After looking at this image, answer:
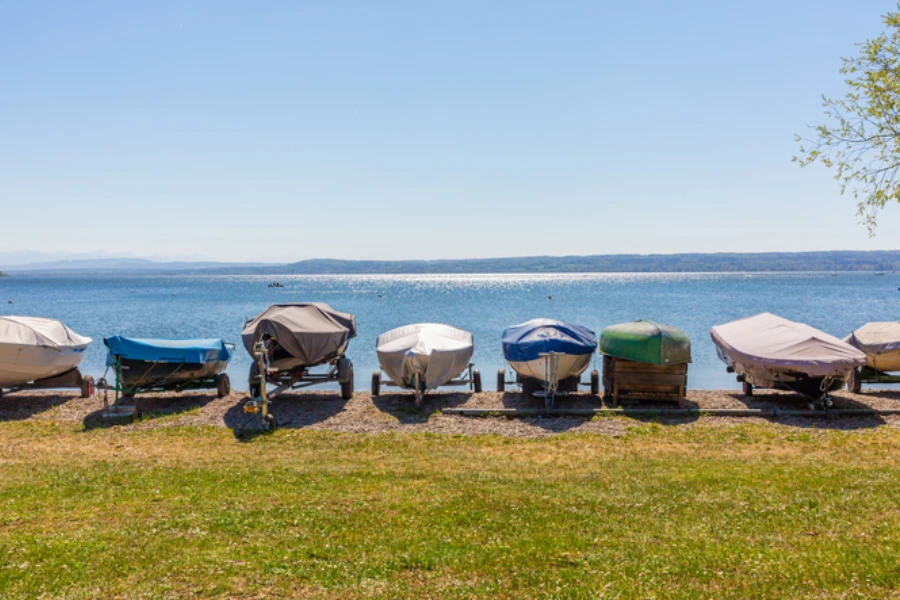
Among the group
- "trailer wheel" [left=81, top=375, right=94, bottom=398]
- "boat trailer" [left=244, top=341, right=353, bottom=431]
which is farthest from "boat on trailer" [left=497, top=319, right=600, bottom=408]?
"trailer wheel" [left=81, top=375, right=94, bottom=398]

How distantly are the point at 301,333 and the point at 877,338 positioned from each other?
18.8m

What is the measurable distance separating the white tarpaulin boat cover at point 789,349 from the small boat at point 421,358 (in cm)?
869

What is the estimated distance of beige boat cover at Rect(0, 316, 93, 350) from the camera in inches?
787

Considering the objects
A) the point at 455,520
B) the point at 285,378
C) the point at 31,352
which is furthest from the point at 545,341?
the point at 31,352

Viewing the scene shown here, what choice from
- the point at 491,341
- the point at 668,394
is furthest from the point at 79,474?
the point at 491,341

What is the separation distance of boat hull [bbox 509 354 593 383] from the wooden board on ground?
132cm

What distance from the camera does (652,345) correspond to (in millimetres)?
19000

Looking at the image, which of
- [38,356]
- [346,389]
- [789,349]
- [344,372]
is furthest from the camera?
[346,389]

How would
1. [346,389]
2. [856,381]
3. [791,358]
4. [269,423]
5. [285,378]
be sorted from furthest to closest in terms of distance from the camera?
[856,381], [346,389], [285,378], [791,358], [269,423]

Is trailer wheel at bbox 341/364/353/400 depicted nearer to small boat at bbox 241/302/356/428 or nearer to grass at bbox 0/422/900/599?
small boat at bbox 241/302/356/428

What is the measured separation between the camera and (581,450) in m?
15.0

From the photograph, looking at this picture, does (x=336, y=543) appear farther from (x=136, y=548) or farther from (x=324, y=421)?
(x=324, y=421)

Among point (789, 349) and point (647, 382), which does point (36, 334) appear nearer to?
point (647, 382)

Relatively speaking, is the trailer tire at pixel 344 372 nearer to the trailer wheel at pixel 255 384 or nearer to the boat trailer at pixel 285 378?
the boat trailer at pixel 285 378
